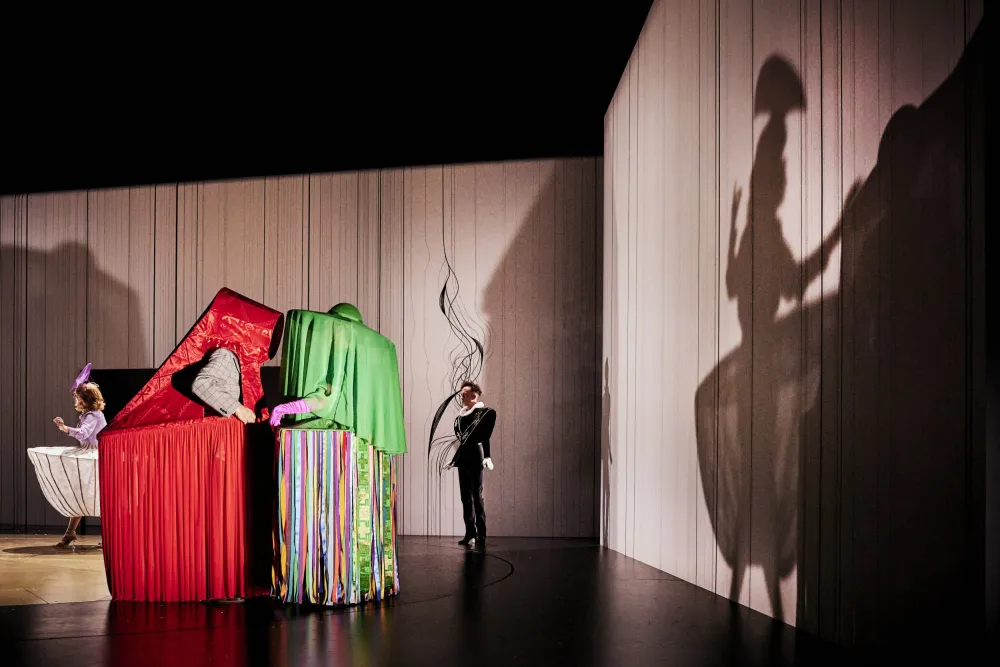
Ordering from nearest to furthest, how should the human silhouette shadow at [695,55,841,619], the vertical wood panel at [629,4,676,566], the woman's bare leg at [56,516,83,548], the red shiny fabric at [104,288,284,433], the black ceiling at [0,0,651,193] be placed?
the human silhouette shadow at [695,55,841,619] < the red shiny fabric at [104,288,284,433] < the vertical wood panel at [629,4,676,566] < the black ceiling at [0,0,651,193] < the woman's bare leg at [56,516,83,548]

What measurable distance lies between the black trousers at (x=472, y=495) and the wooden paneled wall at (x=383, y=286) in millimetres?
886

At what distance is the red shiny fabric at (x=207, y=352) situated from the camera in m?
4.72

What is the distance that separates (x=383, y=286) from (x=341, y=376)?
13.5 feet

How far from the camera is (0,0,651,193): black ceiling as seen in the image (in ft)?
21.3

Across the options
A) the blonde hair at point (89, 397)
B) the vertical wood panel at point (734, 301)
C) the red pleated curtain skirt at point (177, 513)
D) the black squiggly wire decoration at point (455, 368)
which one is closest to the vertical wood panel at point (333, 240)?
the black squiggly wire decoration at point (455, 368)

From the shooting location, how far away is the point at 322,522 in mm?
4527

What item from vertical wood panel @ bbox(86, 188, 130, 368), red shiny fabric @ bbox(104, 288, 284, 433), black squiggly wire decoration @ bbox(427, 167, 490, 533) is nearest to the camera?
red shiny fabric @ bbox(104, 288, 284, 433)

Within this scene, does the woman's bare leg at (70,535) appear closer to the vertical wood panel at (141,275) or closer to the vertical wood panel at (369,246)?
the vertical wood panel at (141,275)

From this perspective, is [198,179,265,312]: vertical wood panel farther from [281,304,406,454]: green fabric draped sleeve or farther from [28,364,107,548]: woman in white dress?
[281,304,406,454]: green fabric draped sleeve

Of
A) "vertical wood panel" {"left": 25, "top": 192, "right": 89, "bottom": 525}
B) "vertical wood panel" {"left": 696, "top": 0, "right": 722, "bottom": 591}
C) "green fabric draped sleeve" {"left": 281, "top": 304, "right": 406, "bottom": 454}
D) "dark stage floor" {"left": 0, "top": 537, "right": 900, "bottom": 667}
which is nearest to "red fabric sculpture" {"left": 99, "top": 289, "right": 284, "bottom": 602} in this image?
"dark stage floor" {"left": 0, "top": 537, "right": 900, "bottom": 667}

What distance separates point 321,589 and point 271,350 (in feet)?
4.26

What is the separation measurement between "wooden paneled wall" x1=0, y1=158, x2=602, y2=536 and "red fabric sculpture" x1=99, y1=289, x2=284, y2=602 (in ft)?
12.5

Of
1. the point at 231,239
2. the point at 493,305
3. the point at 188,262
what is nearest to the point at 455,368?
the point at 493,305

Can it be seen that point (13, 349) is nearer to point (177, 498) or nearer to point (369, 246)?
point (369, 246)
